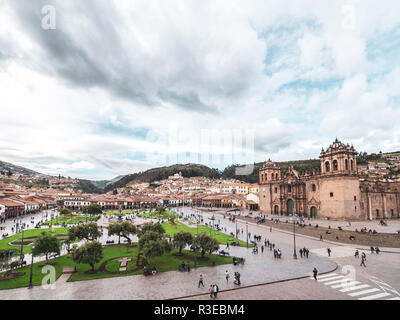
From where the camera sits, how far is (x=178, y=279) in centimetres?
1488

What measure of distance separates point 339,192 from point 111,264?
3632cm

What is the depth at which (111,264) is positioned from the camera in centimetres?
1795

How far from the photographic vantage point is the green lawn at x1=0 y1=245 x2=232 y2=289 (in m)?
14.7

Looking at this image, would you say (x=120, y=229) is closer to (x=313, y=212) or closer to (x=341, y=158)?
(x=313, y=212)

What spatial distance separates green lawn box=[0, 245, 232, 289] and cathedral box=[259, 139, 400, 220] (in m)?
28.2

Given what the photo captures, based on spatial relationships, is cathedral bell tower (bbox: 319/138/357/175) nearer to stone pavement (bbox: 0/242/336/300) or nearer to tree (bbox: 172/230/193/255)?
stone pavement (bbox: 0/242/336/300)

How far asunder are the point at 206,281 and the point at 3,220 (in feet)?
167

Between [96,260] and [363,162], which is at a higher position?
[363,162]

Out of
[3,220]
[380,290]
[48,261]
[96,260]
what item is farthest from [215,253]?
[3,220]

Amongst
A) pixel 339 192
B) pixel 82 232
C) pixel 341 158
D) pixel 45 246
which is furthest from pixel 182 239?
pixel 341 158

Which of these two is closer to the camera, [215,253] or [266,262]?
[266,262]

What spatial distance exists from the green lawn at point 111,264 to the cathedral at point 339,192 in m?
28.2
